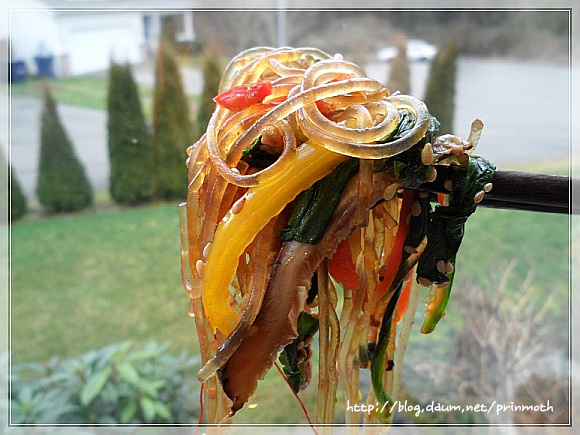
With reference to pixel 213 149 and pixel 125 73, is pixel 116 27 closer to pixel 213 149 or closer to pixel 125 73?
pixel 125 73

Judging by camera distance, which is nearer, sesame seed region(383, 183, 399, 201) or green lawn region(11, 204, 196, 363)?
sesame seed region(383, 183, 399, 201)

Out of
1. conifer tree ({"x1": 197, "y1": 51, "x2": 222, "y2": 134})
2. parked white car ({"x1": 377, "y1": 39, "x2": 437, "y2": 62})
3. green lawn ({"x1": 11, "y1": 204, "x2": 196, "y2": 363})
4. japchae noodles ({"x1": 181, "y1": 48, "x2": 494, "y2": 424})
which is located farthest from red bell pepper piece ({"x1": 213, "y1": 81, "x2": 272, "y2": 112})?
parked white car ({"x1": 377, "y1": 39, "x2": 437, "y2": 62})

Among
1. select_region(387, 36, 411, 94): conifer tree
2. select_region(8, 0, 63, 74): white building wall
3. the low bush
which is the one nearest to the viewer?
the low bush

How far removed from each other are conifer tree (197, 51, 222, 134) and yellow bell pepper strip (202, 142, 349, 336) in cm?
265

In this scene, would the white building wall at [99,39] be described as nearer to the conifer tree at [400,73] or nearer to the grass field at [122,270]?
the grass field at [122,270]

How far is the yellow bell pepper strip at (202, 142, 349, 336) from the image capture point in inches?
28.9

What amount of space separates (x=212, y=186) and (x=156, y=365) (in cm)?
224

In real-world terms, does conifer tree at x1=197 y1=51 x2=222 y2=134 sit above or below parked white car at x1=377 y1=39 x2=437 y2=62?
below

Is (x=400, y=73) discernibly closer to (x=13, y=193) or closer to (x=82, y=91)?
(x=82, y=91)

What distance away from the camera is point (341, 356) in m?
0.90

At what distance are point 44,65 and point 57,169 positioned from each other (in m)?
0.66

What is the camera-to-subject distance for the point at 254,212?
2.41 feet

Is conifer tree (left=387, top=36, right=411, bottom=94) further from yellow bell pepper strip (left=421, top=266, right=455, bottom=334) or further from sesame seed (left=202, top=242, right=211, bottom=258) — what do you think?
sesame seed (left=202, top=242, right=211, bottom=258)

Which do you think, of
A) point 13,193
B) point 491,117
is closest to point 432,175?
point 491,117
